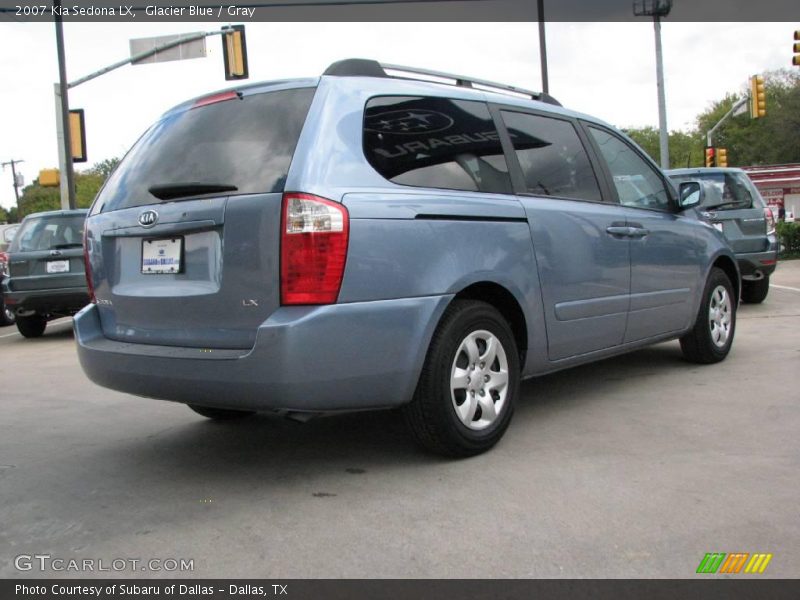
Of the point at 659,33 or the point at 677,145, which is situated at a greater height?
the point at 677,145

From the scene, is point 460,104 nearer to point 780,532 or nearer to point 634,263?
point 634,263

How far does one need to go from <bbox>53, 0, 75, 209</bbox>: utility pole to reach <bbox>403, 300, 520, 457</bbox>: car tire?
51.3 ft

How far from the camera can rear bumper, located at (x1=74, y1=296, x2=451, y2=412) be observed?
3094 mm

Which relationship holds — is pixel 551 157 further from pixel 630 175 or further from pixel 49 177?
pixel 49 177

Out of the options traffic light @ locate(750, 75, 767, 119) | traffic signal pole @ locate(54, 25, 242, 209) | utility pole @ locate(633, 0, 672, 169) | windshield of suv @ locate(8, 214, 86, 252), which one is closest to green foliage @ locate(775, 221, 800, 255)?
traffic light @ locate(750, 75, 767, 119)

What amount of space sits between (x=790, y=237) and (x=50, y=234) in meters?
17.6

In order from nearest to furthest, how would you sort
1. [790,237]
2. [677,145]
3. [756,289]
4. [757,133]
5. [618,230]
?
[618,230]
[756,289]
[790,237]
[757,133]
[677,145]

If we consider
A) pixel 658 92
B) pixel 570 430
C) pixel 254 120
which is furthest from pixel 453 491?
pixel 658 92

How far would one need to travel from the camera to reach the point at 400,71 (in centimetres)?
393

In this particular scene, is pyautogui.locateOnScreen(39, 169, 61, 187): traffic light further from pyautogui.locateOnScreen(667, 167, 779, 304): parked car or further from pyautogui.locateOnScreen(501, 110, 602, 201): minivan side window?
pyautogui.locateOnScreen(501, 110, 602, 201): minivan side window

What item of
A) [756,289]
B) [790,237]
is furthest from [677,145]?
[756,289]

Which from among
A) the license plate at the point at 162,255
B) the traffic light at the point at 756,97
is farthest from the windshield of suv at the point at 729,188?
the traffic light at the point at 756,97

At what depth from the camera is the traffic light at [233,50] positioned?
49.9ft
